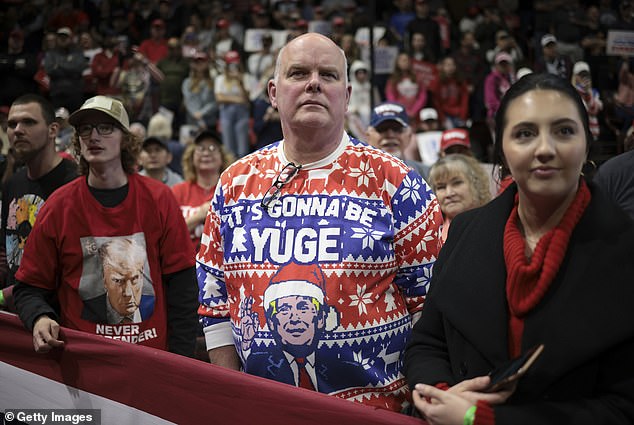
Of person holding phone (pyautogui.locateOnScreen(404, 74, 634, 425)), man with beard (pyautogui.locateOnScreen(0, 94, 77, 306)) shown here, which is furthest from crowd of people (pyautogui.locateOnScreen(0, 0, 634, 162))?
person holding phone (pyautogui.locateOnScreen(404, 74, 634, 425))

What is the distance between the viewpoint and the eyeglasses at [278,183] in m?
2.61

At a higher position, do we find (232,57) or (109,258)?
(232,57)

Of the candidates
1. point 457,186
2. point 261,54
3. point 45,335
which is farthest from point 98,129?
point 261,54

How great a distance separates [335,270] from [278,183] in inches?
13.9

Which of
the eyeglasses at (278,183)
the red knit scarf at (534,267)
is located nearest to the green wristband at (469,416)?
the red knit scarf at (534,267)

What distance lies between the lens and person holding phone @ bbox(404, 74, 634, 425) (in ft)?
5.81

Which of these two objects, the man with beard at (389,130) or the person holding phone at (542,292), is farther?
the man with beard at (389,130)

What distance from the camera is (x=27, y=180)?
4.08 m

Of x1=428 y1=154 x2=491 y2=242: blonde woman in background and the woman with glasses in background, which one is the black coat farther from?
the woman with glasses in background

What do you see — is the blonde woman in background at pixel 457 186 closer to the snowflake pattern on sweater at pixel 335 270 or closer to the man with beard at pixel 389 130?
the man with beard at pixel 389 130

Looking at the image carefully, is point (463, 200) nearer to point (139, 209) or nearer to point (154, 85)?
point (139, 209)

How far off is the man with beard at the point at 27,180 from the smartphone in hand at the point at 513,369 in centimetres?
275

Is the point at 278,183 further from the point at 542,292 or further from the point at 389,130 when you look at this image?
the point at 389,130

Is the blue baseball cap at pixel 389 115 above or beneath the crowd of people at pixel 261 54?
beneath
